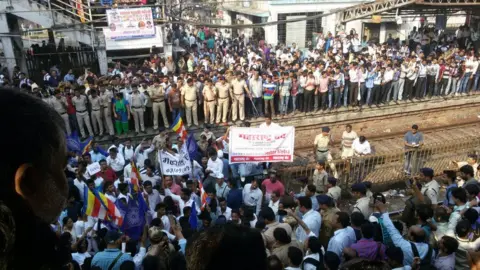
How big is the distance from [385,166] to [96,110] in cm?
754

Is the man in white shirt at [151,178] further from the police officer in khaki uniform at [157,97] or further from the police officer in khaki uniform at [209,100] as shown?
the police officer in khaki uniform at [209,100]

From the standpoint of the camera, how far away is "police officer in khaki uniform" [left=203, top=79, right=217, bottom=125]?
40.2 ft

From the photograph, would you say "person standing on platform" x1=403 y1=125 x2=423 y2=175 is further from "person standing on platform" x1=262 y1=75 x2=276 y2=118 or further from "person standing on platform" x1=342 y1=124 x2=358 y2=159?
"person standing on platform" x1=262 y1=75 x2=276 y2=118

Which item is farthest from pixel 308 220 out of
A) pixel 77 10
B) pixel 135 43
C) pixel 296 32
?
pixel 296 32

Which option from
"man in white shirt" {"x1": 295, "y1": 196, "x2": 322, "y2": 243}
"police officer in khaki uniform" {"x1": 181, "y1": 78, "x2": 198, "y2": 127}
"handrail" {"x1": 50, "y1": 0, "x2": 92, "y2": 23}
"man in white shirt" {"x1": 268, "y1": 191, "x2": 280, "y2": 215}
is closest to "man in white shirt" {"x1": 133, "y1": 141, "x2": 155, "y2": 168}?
"police officer in khaki uniform" {"x1": 181, "y1": 78, "x2": 198, "y2": 127}

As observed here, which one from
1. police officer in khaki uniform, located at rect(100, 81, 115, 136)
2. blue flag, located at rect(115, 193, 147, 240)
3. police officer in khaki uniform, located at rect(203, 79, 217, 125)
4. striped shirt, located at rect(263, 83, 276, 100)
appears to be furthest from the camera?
striped shirt, located at rect(263, 83, 276, 100)

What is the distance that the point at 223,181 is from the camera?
8266 mm

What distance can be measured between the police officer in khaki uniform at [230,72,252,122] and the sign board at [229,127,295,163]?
373 centimetres

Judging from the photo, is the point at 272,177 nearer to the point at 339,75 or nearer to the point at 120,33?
the point at 339,75

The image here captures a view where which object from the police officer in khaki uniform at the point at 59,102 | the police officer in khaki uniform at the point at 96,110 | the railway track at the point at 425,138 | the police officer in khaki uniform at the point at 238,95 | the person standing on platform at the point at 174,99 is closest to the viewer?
the police officer in khaki uniform at the point at 59,102

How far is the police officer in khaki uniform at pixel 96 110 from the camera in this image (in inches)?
445

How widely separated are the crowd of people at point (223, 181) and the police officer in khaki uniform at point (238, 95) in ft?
0.11

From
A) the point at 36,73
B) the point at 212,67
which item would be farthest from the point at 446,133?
the point at 36,73

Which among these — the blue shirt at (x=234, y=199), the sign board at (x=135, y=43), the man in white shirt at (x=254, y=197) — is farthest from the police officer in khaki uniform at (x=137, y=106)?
the man in white shirt at (x=254, y=197)
